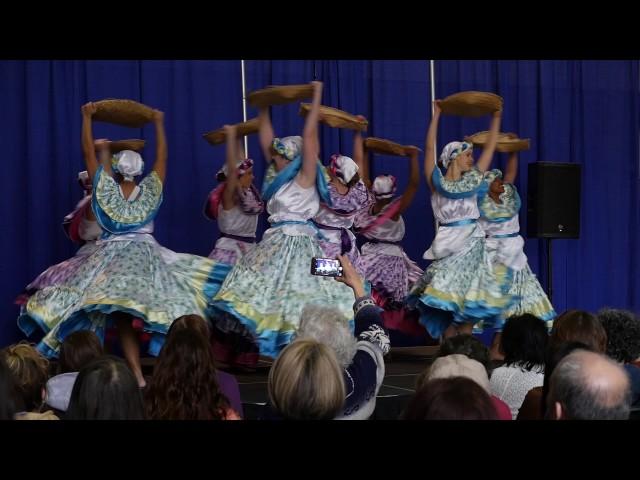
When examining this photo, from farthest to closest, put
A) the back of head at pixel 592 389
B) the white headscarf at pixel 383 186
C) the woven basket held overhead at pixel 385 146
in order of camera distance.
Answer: the white headscarf at pixel 383 186 < the woven basket held overhead at pixel 385 146 < the back of head at pixel 592 389

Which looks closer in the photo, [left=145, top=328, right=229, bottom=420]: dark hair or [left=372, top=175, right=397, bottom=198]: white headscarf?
[left=145, top=328, right=229, bottom=420]: dark hair

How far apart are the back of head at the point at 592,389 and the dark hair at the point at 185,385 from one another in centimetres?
83

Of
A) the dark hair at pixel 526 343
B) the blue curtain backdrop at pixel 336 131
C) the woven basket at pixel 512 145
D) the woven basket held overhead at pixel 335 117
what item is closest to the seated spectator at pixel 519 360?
the dark hair at pixel 526 343

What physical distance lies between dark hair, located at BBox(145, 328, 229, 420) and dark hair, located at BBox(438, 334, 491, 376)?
39.4 inches

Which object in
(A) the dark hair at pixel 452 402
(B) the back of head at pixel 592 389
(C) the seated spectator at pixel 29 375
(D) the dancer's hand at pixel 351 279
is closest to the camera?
(A) the dark hair at pixel 452 402

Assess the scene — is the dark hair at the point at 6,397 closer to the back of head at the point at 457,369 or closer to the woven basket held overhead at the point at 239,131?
the back of head at the point at 457,369

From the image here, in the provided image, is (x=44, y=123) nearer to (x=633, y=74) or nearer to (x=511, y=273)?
(x=511, y=273)

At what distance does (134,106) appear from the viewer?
5.05m

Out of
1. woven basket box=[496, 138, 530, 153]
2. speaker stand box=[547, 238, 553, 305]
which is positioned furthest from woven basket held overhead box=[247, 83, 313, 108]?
speaker stand box=[547, 238, 553, 305]

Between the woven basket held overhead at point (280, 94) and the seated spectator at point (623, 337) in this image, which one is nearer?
the seated spectator at point (623, 337)

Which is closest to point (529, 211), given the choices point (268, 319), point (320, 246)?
point (320, 246)

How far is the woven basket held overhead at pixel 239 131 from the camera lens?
5723 mm

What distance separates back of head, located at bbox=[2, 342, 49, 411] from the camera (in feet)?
8.31

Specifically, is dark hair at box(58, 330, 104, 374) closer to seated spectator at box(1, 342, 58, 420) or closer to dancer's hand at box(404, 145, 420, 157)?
seated spectator at box(1, 342, 58, 420)
